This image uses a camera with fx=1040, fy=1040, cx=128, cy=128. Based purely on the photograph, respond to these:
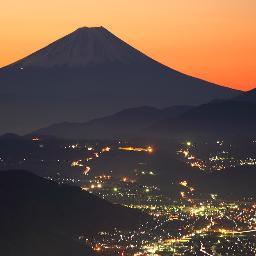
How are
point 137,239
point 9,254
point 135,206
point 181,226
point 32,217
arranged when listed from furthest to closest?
point 135,206, point 181,226, point 137,239, point 32,217, point 9,254

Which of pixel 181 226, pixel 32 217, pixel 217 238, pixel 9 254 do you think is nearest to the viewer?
→ pixel 9 254

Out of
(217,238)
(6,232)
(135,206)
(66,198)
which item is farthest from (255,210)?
(6,232)

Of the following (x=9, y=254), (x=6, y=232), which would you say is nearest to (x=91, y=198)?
(x=6, y=232)

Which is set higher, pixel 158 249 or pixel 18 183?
pixel 18 183

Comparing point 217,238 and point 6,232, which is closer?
point 6,232

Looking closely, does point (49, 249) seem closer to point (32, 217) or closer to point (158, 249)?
point (32, 217)

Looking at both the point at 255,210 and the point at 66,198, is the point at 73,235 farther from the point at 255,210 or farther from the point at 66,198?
the point at 255,210
